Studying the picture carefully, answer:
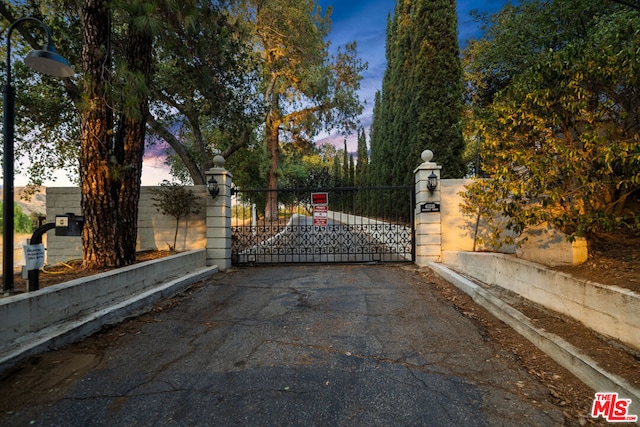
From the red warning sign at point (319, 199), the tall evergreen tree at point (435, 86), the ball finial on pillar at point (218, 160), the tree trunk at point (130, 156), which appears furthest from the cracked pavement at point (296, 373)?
the tall evergreen tree at point (435, 86)

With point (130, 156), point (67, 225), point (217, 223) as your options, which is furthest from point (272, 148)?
point (67, 225)

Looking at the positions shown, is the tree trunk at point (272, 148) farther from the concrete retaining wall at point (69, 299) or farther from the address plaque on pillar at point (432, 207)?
the concrete retaining wall at point (69, 299)

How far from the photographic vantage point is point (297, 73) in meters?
17.1

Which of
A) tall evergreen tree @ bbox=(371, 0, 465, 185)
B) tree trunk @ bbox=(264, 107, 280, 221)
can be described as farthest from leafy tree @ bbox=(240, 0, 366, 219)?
tall evergreen tree @ bbox=(371, 0, 465, 185)

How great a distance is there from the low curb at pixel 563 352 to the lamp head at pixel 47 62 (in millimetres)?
5840

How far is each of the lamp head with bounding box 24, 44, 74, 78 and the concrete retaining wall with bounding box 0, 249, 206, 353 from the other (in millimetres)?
2426

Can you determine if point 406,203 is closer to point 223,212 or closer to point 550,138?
point 223,212

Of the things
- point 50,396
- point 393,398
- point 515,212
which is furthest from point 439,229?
point 50,396

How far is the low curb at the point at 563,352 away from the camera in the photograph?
2.30m

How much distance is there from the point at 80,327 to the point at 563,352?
15.5 ft

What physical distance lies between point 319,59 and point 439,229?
13121mm

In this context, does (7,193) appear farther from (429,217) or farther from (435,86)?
(435,86)

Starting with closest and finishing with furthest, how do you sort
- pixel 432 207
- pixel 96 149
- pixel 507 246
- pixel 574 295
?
pixel 574 295
pixel 96 149
pixel 507 246
pixel 432 207

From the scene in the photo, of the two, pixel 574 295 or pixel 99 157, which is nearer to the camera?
pixel 574 295
